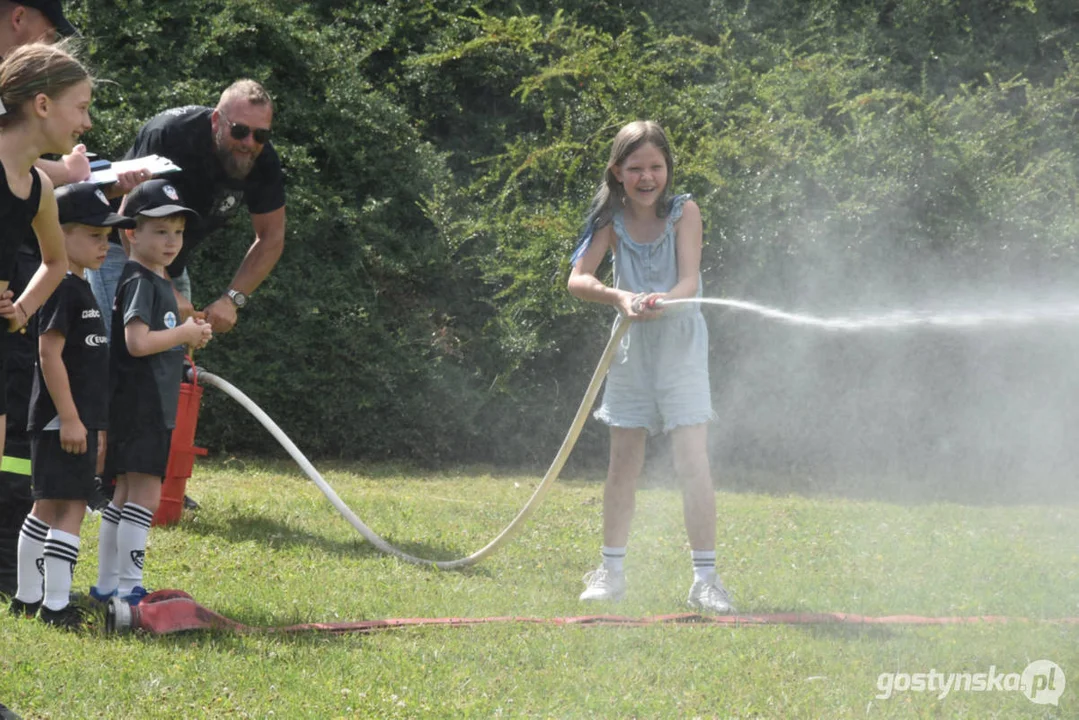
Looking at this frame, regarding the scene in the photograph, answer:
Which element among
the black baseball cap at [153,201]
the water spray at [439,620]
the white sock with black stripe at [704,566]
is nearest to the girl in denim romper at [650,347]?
the white sock with black stripe at [704,566]

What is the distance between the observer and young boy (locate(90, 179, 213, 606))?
419 cm

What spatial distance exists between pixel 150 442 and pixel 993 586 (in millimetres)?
3404

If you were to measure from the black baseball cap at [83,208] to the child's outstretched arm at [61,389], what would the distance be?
1.27 feet

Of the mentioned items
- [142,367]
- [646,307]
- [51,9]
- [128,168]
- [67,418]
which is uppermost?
[51,9]

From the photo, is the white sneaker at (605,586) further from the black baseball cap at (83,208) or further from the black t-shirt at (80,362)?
the black baseball cap at (83,208)

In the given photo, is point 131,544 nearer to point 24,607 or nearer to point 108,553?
point 108,553

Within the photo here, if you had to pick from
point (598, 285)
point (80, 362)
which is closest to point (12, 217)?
point (80, 362)

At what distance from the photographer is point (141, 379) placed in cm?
429

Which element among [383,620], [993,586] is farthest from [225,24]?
[993,586]

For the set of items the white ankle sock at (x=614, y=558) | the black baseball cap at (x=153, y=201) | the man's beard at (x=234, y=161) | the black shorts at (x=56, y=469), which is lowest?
the white ankle sock at (x=614, y=558)

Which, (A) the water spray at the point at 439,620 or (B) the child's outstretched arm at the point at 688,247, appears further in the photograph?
(B) the child's outstretched arm at the point at 688,247

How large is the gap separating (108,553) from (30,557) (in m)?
0.35

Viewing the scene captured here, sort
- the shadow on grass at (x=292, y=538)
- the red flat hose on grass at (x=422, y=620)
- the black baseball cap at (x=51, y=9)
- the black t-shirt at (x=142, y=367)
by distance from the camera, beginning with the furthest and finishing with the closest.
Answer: the shadow on grass at (x=292, y=538) < the black t-shirt at (x=142, y=367) < the black baseball cap at (x=51, y=9) < the red flat hose on grass at (x=422, y=620)

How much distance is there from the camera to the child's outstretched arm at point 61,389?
3.87 meters
